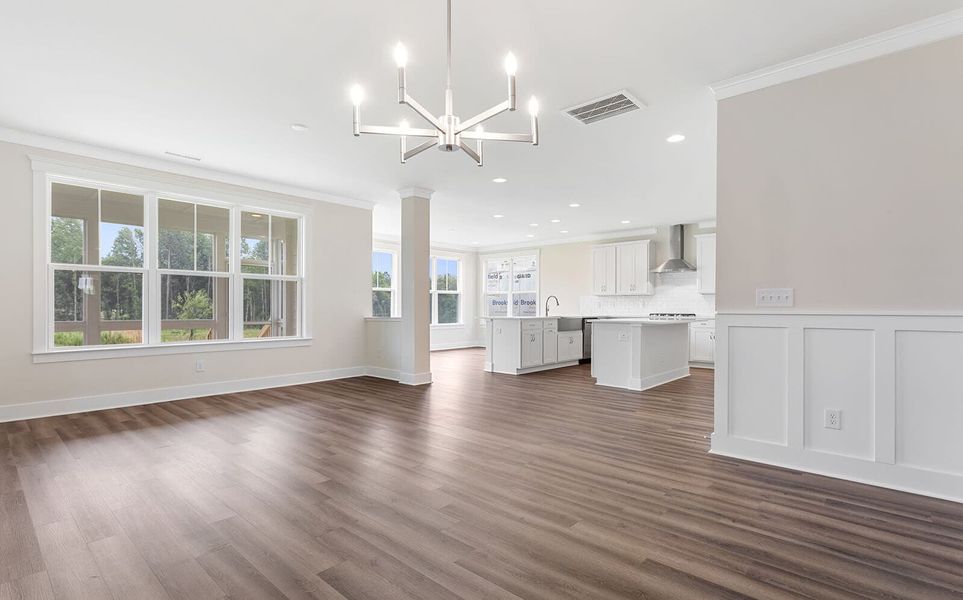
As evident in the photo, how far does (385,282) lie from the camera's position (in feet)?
34.8

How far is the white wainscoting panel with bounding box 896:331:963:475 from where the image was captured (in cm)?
257

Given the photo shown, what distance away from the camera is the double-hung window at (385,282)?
10398mm

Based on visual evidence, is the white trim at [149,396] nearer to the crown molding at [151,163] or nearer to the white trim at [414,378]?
the white trim at [414,378]

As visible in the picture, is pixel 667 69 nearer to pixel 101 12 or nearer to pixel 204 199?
pixel 101 12

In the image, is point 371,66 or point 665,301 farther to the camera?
point 665,301

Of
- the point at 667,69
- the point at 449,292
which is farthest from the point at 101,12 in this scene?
the point at 449,292

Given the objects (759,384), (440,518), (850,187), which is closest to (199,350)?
(440,518)

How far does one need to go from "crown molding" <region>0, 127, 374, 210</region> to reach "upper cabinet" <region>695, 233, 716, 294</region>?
6.19 metres

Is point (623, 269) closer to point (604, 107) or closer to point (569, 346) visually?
point (569, 346)

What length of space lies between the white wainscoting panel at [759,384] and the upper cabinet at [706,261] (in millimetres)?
5570

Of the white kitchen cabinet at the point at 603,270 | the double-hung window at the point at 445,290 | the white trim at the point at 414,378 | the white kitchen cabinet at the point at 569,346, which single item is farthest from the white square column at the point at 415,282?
the double-hung window at the point at 445,290

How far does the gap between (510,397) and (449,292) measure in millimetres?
6704

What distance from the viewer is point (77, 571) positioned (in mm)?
1865

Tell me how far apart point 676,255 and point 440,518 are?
775 centimetres
